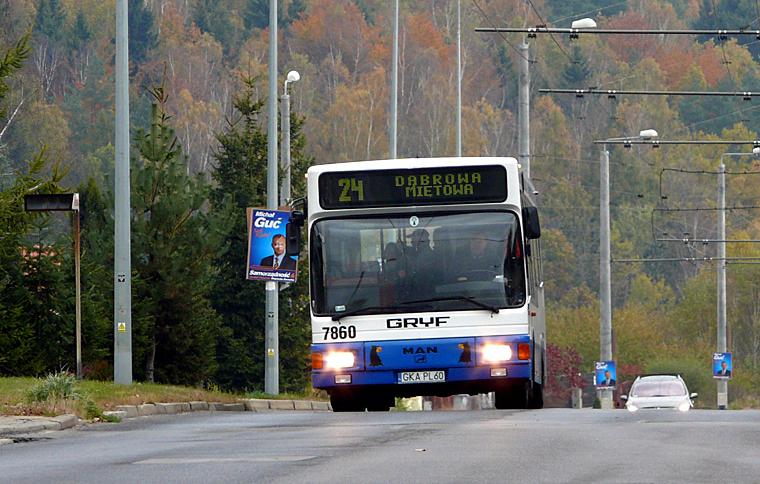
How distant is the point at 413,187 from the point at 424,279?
124cm

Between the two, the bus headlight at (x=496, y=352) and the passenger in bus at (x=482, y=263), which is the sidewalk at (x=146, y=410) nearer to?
the bus headlight at (x=496, y=352)

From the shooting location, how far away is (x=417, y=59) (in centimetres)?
13862

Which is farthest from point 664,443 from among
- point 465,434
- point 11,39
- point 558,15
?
point 558,15

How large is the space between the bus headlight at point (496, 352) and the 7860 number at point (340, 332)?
61.9 inches

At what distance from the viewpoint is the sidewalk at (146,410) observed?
69.2ft

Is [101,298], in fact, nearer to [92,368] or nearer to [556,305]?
[92,368]

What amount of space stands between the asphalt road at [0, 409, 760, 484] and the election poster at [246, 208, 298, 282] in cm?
1581

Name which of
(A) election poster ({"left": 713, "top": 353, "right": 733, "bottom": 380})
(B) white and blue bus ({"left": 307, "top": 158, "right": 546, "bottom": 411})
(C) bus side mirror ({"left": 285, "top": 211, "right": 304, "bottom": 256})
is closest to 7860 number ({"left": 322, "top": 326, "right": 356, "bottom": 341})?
(B) white and blue bus ({"left": 307, "top": 158, "right": 546, "bottom": 411})

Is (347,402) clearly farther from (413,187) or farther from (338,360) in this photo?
(413,187)

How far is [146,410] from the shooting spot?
27.2 meters

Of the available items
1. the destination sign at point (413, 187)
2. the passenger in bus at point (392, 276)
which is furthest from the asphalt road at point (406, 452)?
the destination sign at point (413, 187)

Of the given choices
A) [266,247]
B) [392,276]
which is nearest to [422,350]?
[392,276]

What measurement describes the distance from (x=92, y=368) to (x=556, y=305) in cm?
9547

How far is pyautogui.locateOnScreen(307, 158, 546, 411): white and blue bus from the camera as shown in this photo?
23938 millimetres
